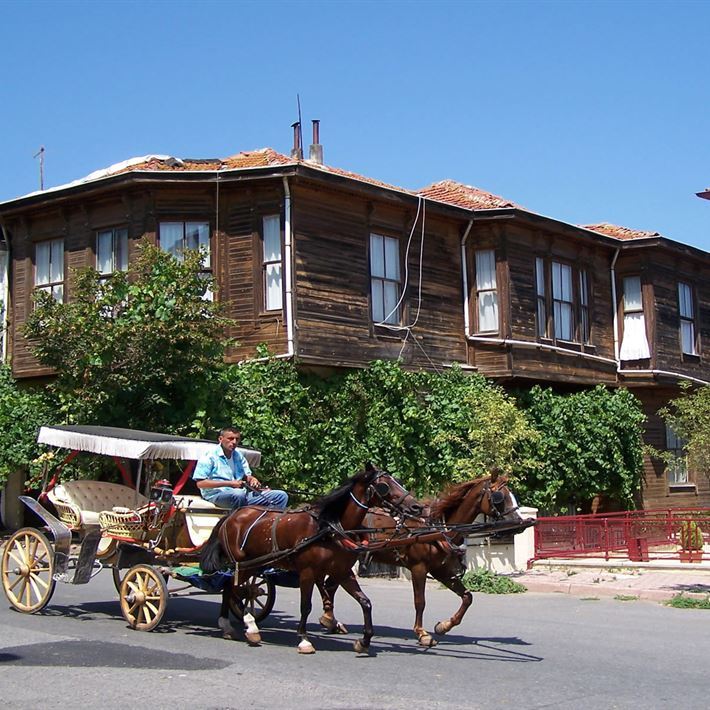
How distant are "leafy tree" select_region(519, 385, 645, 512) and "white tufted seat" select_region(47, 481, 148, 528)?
43.1 ft

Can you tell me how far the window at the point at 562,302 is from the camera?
27.4 meters

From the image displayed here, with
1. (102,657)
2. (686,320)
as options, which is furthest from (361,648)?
(686,320)

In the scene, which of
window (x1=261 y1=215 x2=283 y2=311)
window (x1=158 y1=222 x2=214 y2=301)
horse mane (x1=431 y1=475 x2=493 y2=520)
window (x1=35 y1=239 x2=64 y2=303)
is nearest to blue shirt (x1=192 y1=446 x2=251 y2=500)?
horse mane (x1=431 y1=475 x2=493 y2=520)

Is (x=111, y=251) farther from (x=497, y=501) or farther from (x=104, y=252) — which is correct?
(x=497, y=501)

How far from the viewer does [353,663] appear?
977 centimetres

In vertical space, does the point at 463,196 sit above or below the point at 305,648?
above

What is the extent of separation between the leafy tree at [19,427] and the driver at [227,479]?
481 inches

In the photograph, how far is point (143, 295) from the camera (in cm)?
2025

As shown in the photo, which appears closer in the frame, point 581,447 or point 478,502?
point 478,502

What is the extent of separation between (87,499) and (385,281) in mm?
11993

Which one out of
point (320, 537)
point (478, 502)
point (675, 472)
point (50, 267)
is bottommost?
point (320, 537)

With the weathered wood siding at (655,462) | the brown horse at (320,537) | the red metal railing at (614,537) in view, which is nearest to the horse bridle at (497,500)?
the brown horse at (320,537)

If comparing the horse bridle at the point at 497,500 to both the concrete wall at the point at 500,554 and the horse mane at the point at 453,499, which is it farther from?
the concrete wall at the point at 500,554

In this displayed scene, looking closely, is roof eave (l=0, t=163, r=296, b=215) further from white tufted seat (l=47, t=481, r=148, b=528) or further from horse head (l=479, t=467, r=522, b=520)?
horse head (l=479, t=467, r=522, b=520)
